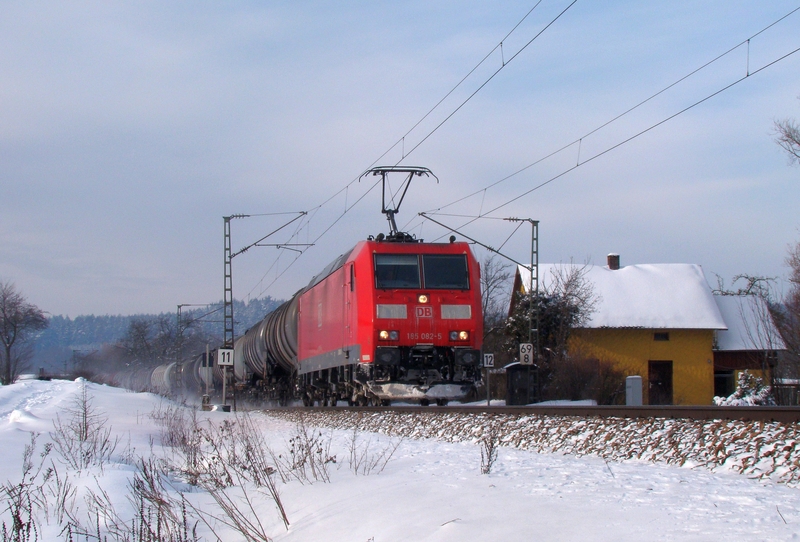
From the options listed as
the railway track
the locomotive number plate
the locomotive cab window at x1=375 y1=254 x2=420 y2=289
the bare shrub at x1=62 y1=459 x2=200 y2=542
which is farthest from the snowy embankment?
the locomotive cab window at x1=375 y1=254 x2=420 y2=289

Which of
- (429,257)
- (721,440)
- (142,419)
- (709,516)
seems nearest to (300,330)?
(142,419)

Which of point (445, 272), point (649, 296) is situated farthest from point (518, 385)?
point (649, 296)

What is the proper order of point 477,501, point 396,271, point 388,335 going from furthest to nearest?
point 396,271
point 388,335
point 477,501

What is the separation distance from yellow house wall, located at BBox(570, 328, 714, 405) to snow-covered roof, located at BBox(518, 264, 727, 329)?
54 centimetres

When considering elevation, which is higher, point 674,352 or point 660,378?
point 674,352

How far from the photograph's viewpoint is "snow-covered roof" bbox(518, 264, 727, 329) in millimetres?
35250

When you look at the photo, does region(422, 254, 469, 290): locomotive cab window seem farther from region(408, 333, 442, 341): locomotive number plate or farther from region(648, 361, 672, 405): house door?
region(648, 361, 672, 405): house door

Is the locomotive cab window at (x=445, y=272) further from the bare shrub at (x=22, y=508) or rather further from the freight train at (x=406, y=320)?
the bare shrub at (x=22, y=508)

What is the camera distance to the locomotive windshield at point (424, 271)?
15.4 meters

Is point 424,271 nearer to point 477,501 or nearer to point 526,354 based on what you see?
point 526,354

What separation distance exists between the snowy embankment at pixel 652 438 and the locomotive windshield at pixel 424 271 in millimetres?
4041

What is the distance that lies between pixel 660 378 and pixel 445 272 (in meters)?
22.7

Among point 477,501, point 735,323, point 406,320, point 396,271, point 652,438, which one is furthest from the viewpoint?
point 735,323

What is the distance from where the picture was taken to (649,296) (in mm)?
37125
